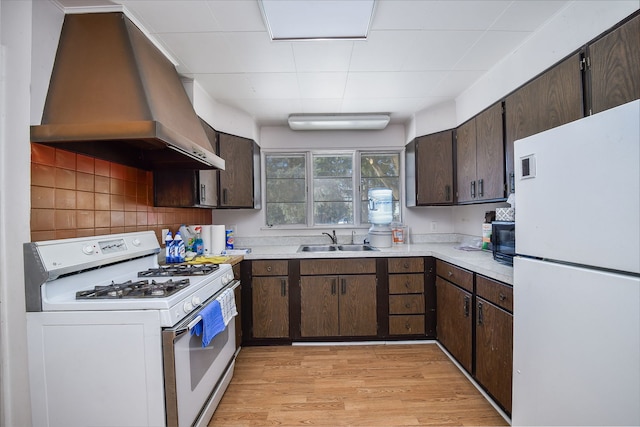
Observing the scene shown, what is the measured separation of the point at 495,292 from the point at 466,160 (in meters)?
1.30

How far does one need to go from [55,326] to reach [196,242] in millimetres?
1293

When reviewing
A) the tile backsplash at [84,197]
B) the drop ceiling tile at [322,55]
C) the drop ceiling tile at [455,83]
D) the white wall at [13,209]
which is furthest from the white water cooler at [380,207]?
the white wall at [13,209]

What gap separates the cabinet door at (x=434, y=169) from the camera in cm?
276

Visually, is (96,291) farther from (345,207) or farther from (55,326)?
(345,207)

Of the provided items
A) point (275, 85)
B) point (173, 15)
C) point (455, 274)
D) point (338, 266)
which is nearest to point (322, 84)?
point (275, 85)

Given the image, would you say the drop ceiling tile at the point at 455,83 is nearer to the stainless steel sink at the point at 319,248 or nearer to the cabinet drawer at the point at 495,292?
the cabinet drawer at the point at 495,292

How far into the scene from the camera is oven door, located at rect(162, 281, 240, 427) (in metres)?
1.19

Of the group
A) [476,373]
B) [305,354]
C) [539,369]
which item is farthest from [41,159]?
[476,373]

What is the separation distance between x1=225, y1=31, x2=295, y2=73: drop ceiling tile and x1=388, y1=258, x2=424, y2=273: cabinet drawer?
1.90 m

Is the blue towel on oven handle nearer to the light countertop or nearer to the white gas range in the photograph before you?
the white gas range

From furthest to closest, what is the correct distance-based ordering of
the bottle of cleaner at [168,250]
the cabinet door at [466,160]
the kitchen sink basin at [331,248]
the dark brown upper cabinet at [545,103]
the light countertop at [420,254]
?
the kitchen sink basin at [331,248] < the cabinet door at [466,160] < the bottle of cleaner at [168,250] < the light countertop at [420,254] < the dark brown upper cabinet at [545,103]

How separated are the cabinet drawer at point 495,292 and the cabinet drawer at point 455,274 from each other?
0.11 metres

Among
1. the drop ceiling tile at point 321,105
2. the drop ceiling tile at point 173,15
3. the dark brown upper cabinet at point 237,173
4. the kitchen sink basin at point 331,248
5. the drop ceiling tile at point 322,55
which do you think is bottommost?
the kitchen sink basin at point 331,248

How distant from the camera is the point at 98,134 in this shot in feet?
4.22
